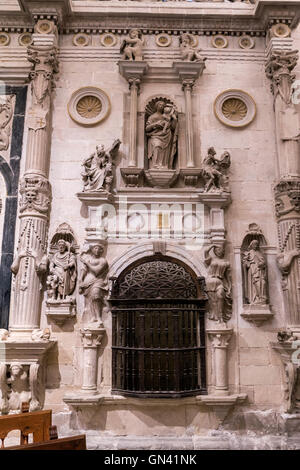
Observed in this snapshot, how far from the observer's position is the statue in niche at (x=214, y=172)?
7.12 meters

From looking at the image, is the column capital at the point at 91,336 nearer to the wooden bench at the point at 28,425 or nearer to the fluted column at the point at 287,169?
the wooden bench at the point at 28,425

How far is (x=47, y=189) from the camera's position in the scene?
712 cm

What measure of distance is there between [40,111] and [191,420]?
6.30m

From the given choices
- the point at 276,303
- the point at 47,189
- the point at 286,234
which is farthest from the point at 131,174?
the point at 276,303

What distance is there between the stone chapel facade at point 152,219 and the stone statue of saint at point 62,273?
25 mm

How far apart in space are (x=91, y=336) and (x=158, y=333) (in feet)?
3.81

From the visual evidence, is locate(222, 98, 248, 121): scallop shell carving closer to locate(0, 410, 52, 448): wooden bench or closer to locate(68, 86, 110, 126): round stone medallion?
locate(68, 86, 110, 126): round stone medallion

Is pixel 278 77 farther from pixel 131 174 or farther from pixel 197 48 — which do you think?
pixel 131 174

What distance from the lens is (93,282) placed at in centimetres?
671

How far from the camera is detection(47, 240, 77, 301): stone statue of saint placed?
6.71 metres

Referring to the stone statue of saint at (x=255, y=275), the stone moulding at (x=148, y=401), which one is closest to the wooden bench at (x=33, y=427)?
the stone moulding at (x=148, y=401)

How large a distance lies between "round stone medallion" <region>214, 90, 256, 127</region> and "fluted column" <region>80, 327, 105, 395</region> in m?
4.79

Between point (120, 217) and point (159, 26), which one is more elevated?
point (159, 26)

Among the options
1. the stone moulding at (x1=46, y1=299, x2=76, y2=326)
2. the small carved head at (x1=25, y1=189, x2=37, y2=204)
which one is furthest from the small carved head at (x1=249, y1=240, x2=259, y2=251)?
the small carved head at (x1=25, y1=189, x2=37, y2=204)
